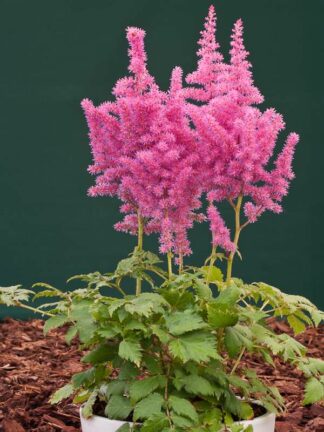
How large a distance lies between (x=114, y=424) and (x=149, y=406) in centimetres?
19

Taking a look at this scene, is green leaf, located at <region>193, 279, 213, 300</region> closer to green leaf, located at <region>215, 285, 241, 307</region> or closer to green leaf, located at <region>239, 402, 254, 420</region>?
green leaf, located at <region>215, 285, 241, 307</region>

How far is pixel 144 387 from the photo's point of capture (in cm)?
204

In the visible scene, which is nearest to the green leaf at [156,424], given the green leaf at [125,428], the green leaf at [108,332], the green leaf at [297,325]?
the green leaf at [125,428]

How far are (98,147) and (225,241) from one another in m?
0.49

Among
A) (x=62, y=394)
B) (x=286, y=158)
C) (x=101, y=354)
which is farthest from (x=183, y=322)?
(x=286, y=158)

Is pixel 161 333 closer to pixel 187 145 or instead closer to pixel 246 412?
pixel 246 412

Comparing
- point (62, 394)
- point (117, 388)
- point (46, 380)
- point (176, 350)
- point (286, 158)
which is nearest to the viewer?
point (176, 350)

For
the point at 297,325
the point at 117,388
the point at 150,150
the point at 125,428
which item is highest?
the point at 150,150

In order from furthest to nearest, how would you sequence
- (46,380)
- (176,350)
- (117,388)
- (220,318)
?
(46,380)
(117,388)
(220,318)
(176,350)

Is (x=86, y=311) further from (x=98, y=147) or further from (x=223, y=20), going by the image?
(x=223, y=20)

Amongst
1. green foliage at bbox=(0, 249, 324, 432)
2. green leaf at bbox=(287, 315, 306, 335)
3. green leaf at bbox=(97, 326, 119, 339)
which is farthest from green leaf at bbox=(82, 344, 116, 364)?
green leaf at bbox=(287, 315, 306, 335)

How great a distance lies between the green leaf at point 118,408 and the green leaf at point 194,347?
28cm

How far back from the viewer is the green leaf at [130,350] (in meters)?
1.94

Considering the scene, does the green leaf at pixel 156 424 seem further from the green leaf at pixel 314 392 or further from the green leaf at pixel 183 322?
the green leaf at pixel 314 392
